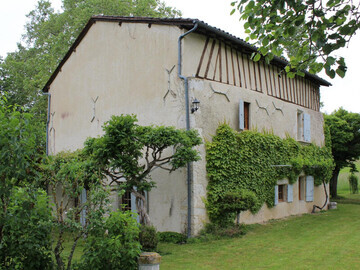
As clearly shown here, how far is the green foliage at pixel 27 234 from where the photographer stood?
5039 mm

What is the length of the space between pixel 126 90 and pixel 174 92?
2166mm

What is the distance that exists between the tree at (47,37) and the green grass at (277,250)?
47.3 ft

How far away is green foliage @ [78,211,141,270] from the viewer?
209 inches

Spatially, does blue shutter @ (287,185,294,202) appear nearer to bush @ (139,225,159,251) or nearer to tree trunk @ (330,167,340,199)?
bush @ (139,225,159,251)

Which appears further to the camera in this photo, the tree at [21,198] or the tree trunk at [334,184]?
the tree trunk at [334,184]

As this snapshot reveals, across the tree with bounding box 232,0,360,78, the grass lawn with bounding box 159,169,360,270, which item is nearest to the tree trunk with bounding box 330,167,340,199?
the grass lawn with bounding box 159,169,360,270

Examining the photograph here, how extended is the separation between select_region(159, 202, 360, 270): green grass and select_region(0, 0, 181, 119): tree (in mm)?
14431

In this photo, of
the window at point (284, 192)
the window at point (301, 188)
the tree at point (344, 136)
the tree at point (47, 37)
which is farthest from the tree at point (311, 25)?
the tree at point (344, 136)

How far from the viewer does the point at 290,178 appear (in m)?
15.1

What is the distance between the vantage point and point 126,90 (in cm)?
1257

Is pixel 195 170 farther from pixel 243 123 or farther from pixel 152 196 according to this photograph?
pixel 243 123

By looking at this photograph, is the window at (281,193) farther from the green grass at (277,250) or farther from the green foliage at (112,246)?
the green foliage at (112,246)

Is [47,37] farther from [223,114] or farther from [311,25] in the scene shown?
[311,25]

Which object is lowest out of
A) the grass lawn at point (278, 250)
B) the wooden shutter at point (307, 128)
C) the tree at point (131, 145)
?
the grass lawn at point (278, 250)
